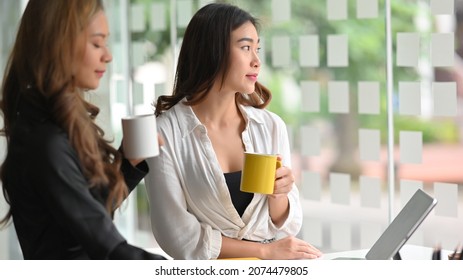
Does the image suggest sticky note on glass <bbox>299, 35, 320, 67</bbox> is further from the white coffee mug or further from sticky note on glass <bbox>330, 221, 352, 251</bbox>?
the white coffee mug

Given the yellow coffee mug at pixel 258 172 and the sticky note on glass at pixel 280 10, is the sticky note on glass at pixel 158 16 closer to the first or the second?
the sticky note on glass at pixel 280 10

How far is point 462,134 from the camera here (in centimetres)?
820

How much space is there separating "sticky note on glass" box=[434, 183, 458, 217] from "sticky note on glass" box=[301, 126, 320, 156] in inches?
24.5

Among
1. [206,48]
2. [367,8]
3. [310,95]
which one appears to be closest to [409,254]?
[206,48]

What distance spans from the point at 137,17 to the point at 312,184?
51.4 inches

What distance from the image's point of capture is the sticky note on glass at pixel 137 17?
4.18 meters

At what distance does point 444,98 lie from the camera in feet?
9.43

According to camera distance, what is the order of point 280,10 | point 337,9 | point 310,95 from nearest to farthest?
point 337,9, point 310,95, point 280,10

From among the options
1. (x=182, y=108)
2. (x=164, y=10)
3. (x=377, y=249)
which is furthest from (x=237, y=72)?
(x=164, y=10)

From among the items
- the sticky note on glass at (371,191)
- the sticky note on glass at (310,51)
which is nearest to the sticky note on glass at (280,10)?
the sticky note on glass at (310,51)

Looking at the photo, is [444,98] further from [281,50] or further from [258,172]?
[258,172]
